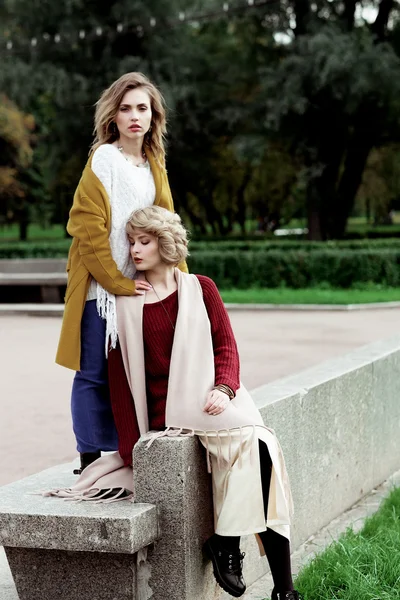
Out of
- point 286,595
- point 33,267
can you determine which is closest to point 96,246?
point 286,595

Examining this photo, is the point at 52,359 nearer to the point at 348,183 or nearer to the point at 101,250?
the point at 101,250

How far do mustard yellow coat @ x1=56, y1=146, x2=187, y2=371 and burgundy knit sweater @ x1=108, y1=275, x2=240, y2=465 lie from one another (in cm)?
22

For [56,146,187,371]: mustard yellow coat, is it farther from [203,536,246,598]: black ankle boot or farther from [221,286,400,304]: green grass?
[221,286,400,304]: green grass

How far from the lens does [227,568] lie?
3342mm

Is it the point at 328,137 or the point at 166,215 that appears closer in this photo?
the point at 166,215

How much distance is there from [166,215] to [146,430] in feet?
2.65

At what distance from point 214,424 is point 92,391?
695 millimetres

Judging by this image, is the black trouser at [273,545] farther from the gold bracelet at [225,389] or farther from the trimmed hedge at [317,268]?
the trimmed hedge at [317,268]

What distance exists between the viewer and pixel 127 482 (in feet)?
11.5

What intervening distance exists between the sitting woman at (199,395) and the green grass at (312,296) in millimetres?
12513

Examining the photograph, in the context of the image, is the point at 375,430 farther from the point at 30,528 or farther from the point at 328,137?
the point at 328,137

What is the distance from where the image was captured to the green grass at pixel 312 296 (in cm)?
1620

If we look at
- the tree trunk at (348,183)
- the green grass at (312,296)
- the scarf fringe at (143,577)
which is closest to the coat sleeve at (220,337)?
the scarf fringe at (143,577)

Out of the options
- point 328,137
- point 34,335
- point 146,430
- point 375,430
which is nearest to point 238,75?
point 328,137
